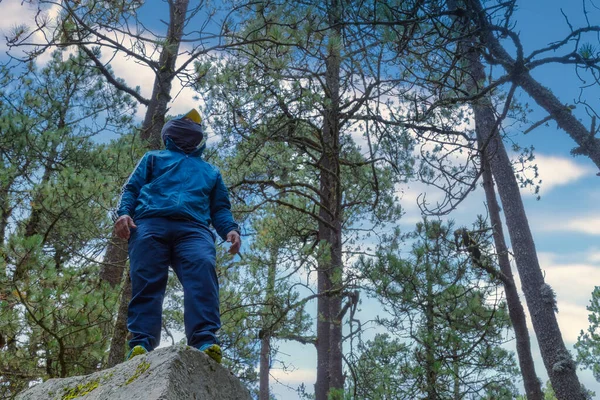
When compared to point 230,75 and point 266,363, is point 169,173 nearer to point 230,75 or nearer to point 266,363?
point 230,75

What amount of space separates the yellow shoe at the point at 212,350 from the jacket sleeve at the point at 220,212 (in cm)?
69

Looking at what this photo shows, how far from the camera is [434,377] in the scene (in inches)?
209

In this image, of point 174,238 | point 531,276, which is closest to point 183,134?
point 174,238

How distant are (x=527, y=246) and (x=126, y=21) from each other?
211 inches

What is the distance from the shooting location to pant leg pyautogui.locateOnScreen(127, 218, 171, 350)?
2539mm

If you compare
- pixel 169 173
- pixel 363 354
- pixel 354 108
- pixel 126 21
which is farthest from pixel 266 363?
pixel 169 173

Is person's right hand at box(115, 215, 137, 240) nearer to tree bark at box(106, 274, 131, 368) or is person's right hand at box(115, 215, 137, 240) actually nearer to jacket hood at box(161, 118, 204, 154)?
jacket hood at box(161, 118, 204, 154)

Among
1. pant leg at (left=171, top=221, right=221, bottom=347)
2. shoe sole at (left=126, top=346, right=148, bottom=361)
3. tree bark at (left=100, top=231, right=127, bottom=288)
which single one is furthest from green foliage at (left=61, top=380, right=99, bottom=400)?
tree bark at (left=100, top=231, right=127, bottom=288)

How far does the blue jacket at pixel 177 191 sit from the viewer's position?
2725mm

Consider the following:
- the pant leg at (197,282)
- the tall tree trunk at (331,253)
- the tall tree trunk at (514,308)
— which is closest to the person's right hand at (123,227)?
the pant leg at (197,282)

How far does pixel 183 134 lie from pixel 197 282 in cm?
99

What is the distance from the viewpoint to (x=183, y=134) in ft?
10.2

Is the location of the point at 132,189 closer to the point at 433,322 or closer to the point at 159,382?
the point at 159,382

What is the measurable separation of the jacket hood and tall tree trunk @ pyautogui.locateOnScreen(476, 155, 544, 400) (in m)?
4.23
